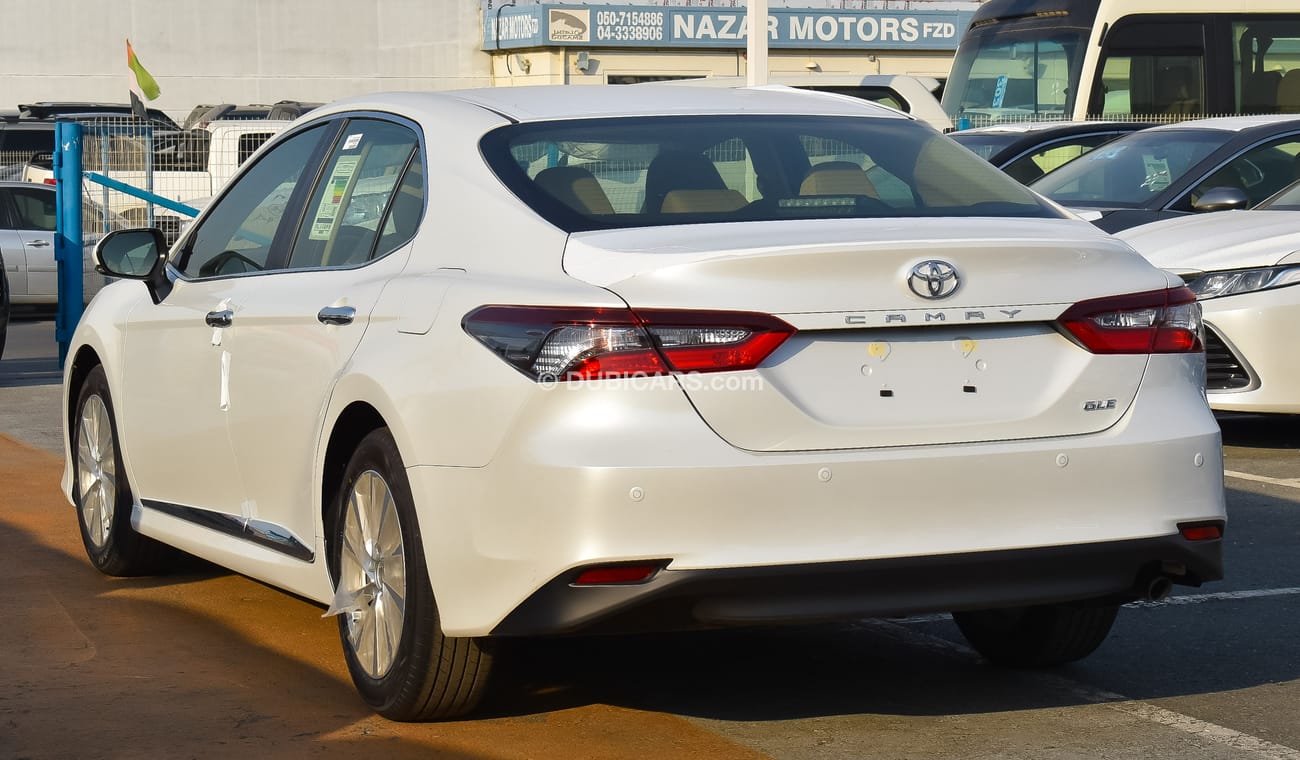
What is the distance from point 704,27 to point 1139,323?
1640 inches

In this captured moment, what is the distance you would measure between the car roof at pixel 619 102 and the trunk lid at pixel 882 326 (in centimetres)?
82

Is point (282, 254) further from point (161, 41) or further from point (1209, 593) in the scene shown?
point (161, 41)

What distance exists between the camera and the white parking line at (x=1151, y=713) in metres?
4.48

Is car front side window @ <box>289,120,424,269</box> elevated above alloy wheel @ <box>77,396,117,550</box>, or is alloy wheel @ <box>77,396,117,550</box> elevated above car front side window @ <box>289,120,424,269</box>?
car front side window @ <box>289,120,424,269</box>

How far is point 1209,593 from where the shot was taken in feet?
20.8

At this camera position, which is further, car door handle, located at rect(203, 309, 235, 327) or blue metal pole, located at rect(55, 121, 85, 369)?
blue metal pole, located at rect(55, 121, 85, 369)

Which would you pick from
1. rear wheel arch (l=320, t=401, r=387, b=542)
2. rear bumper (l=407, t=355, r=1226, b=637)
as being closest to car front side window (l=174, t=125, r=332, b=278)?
rear wheel arch (l=320, t=401, r=387, b=542)

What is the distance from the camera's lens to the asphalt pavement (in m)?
4.56

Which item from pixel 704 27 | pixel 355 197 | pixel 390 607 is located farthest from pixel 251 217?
pixel 704 27

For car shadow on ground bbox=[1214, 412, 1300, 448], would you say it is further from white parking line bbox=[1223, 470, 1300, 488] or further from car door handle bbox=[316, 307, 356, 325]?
car door handle bbox=[316, 307, 356, 325]

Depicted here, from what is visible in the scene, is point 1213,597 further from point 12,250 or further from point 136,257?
point 12,250

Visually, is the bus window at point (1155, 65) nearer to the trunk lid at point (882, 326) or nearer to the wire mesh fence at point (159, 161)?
the wire mesh fence at point (159, 161)

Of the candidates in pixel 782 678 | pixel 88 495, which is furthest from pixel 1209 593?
pixel 88 495

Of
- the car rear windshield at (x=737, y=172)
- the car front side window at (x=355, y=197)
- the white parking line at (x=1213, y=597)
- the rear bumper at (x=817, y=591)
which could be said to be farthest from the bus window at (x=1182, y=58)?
the rear bumper at (x=817, y=591)
